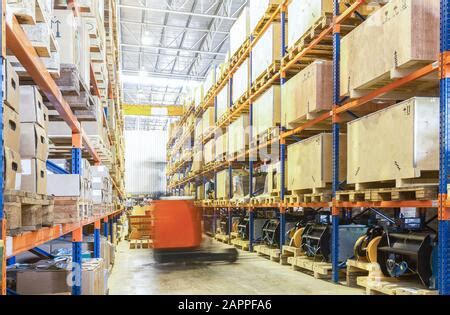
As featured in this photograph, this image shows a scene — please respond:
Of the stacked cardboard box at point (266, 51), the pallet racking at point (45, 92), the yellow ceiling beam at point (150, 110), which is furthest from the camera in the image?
the yellow ceiling beam at point (150, 110)

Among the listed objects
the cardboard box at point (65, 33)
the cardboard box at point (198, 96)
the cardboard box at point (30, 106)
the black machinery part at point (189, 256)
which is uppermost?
the cardboard box at point (198, 96)

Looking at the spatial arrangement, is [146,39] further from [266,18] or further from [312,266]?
[312,266]

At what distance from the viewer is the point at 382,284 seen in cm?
501

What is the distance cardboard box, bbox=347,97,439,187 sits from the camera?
445 cm

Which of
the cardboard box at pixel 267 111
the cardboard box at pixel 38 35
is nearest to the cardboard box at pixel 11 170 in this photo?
the cardboard box at pixel 38 35

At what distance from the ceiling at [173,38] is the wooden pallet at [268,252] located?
29.6 ft

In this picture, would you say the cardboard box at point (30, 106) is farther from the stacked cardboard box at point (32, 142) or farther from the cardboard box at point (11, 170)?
the cardboard box at point (11, 170)

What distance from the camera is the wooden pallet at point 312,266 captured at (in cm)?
651

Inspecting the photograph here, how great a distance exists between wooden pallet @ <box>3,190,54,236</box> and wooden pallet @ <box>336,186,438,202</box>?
3.38 meters

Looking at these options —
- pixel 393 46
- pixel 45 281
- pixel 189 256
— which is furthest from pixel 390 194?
pixel 189 256

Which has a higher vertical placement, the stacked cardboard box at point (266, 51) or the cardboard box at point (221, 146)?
the stacked cardboard box at point (266, 51)

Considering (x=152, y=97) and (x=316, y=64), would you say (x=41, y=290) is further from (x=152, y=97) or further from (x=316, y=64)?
(x=152, y=97)

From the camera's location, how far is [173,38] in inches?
762
